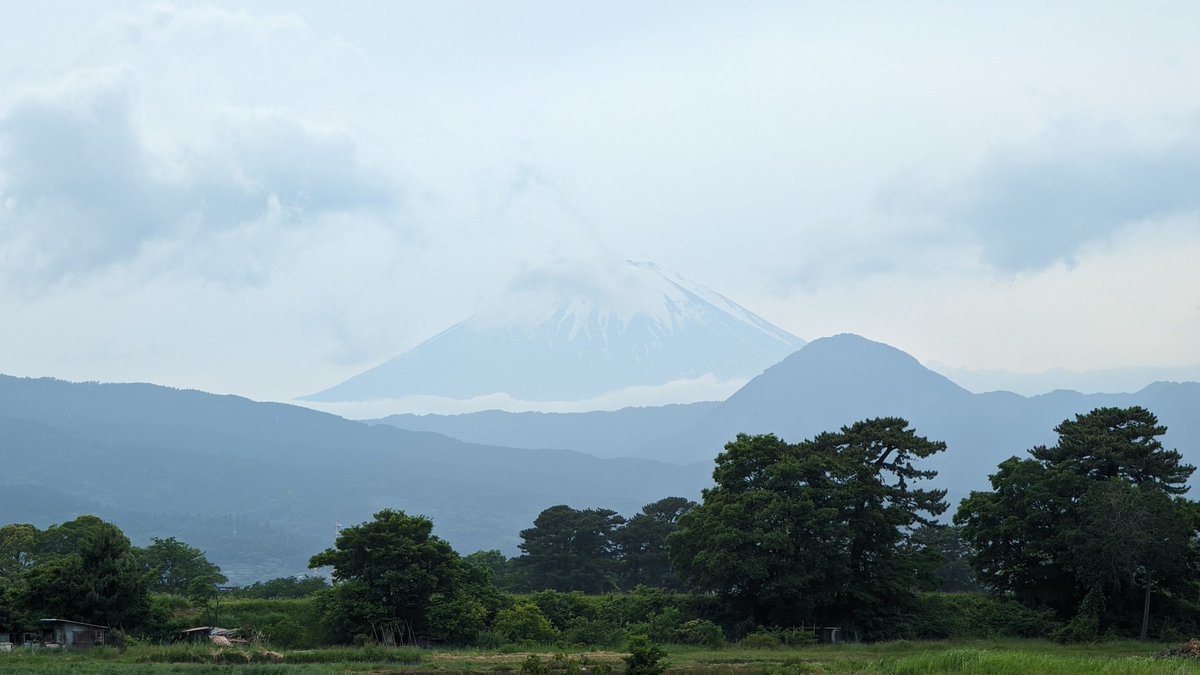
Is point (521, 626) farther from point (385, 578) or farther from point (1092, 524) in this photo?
point (1092, 524)

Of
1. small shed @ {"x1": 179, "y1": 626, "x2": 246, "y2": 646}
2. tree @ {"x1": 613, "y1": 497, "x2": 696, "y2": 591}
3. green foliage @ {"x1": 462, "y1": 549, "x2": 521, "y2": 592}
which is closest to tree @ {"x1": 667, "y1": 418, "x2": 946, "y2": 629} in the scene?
small shed @ {"x1": 179, "y1": 626, "x2": 246, "y2": 646}

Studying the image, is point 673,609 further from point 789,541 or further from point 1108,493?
point 1108,493

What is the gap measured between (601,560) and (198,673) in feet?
154

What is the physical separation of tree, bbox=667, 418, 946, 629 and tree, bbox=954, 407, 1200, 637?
3004 mm

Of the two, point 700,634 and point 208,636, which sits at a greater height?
point 208,636

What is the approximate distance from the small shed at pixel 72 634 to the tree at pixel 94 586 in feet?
2.06

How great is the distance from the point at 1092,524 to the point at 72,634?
33685 millimetres

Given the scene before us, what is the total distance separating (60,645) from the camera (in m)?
34.9

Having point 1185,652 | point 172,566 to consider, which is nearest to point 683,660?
point 1185,652

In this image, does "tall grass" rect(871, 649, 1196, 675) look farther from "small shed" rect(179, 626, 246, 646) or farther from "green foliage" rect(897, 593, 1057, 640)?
"small shed" rect(179, 626, 246, 646)

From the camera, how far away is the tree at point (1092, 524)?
131 feet

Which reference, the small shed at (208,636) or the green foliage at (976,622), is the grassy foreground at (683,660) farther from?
the small shed at (208,636)

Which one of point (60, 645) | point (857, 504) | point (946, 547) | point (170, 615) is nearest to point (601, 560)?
point (946, 547)

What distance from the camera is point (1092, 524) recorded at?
4125 centimetres
